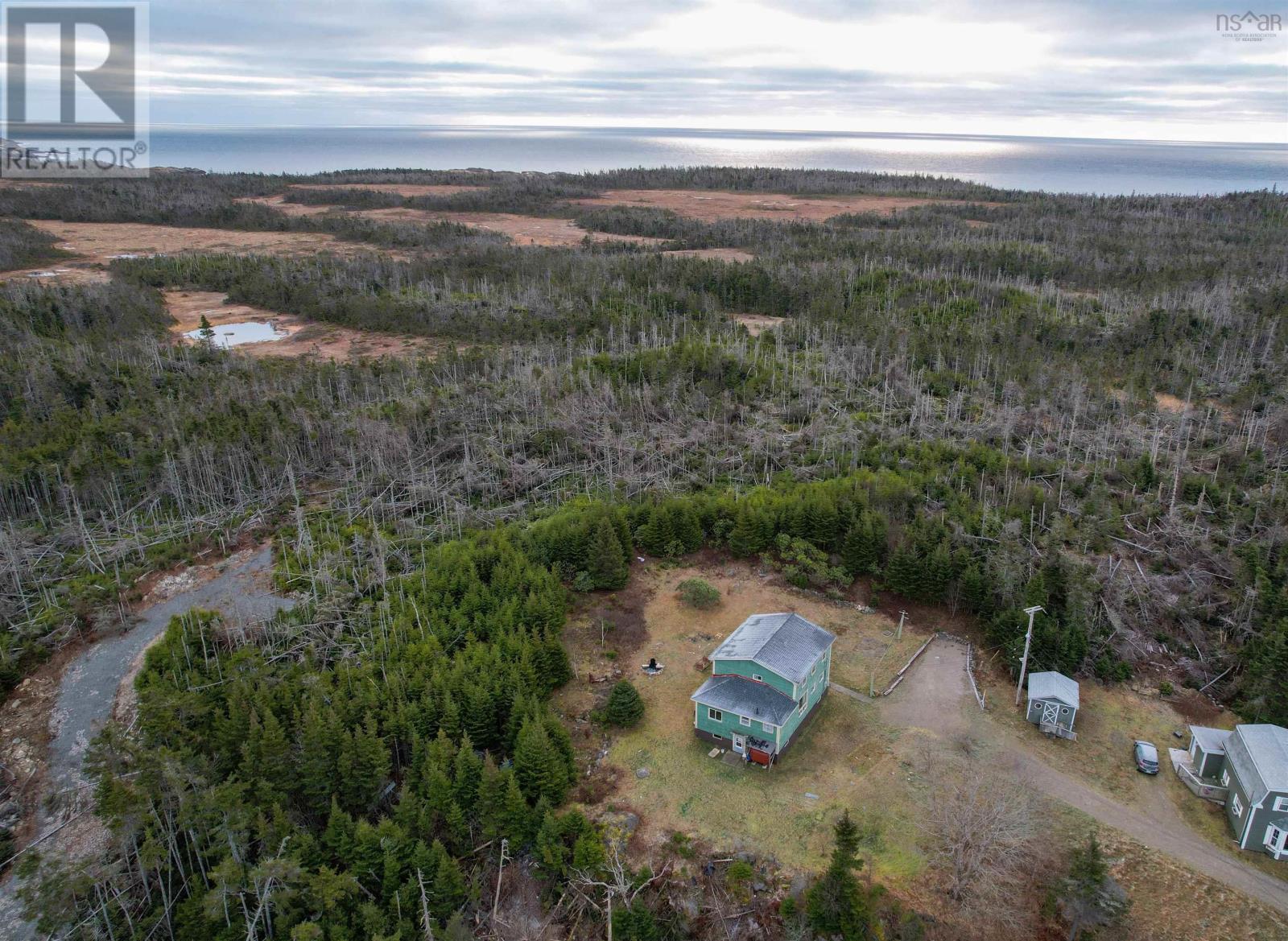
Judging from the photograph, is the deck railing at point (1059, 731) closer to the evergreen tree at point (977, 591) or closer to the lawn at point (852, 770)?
the lawn at point (852, 770)

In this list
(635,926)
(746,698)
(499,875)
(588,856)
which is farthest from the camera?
(746,698)

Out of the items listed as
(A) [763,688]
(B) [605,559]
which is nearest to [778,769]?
(A) [763,688]

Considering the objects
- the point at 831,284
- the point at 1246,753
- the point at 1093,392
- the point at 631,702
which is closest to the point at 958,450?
the point at 1093,392

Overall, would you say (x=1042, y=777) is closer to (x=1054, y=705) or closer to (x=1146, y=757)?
(x=1054, y=705)

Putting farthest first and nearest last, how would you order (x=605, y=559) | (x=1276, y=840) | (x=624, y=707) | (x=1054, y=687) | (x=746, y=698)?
1. (x=605, y=559)
2. (x=624, y=707)
3. (x=1054, y=687)
4. (x=746, y=698)
5. (x=1276, y=840)

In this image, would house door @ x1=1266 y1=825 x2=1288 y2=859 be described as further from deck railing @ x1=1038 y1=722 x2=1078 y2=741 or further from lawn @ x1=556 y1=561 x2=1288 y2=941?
deck railing @ x1=1038 y1=722 x2=1078 y2=741

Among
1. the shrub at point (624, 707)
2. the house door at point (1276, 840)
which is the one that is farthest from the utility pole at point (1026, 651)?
the shrub at point (624, 707)

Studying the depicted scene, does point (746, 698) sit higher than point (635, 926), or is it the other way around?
point (746, 698)
